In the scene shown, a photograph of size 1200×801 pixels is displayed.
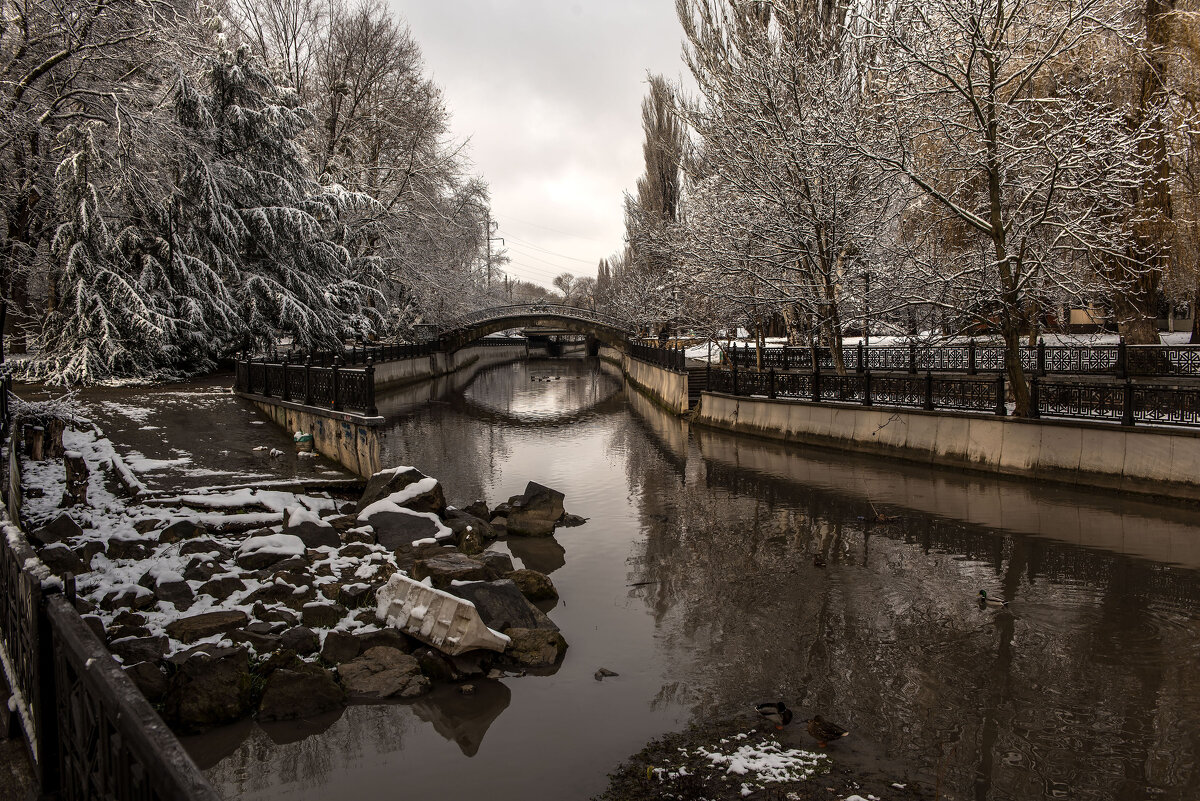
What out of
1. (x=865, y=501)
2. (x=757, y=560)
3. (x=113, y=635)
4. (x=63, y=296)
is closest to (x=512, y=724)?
(x=113, y=635)

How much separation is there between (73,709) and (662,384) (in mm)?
31632

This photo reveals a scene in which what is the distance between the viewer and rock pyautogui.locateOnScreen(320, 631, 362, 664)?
754 cm

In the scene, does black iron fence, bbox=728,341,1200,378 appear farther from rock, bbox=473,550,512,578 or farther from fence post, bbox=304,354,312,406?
fence post, bbox=304,354,312,406

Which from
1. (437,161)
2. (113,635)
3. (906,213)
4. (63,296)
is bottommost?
(113,635)

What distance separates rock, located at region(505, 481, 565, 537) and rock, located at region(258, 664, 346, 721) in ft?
19.2

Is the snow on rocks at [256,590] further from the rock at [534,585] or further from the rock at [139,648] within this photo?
the rock at [534,585]

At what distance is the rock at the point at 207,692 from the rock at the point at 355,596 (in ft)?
5.35

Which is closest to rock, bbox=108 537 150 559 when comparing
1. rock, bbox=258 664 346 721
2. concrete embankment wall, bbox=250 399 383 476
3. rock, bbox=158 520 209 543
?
rock, bbox=158 520 209 543

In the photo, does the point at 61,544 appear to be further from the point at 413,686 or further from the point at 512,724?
the point at 512,724

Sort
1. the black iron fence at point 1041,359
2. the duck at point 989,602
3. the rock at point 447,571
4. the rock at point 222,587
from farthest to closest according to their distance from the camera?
1. the black iron fence at point 1041,359
2. the rock at point 447,571
3. the duck at point 989,602
4. the rock at point 222,587

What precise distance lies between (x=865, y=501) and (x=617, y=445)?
9.88 m

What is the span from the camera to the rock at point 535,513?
41.8 feet

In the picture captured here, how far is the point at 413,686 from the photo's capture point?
7188 millimetres

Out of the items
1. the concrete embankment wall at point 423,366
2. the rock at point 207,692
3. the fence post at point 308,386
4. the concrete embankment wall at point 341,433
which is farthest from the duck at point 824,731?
the concrete embankment wall at point 423,366
